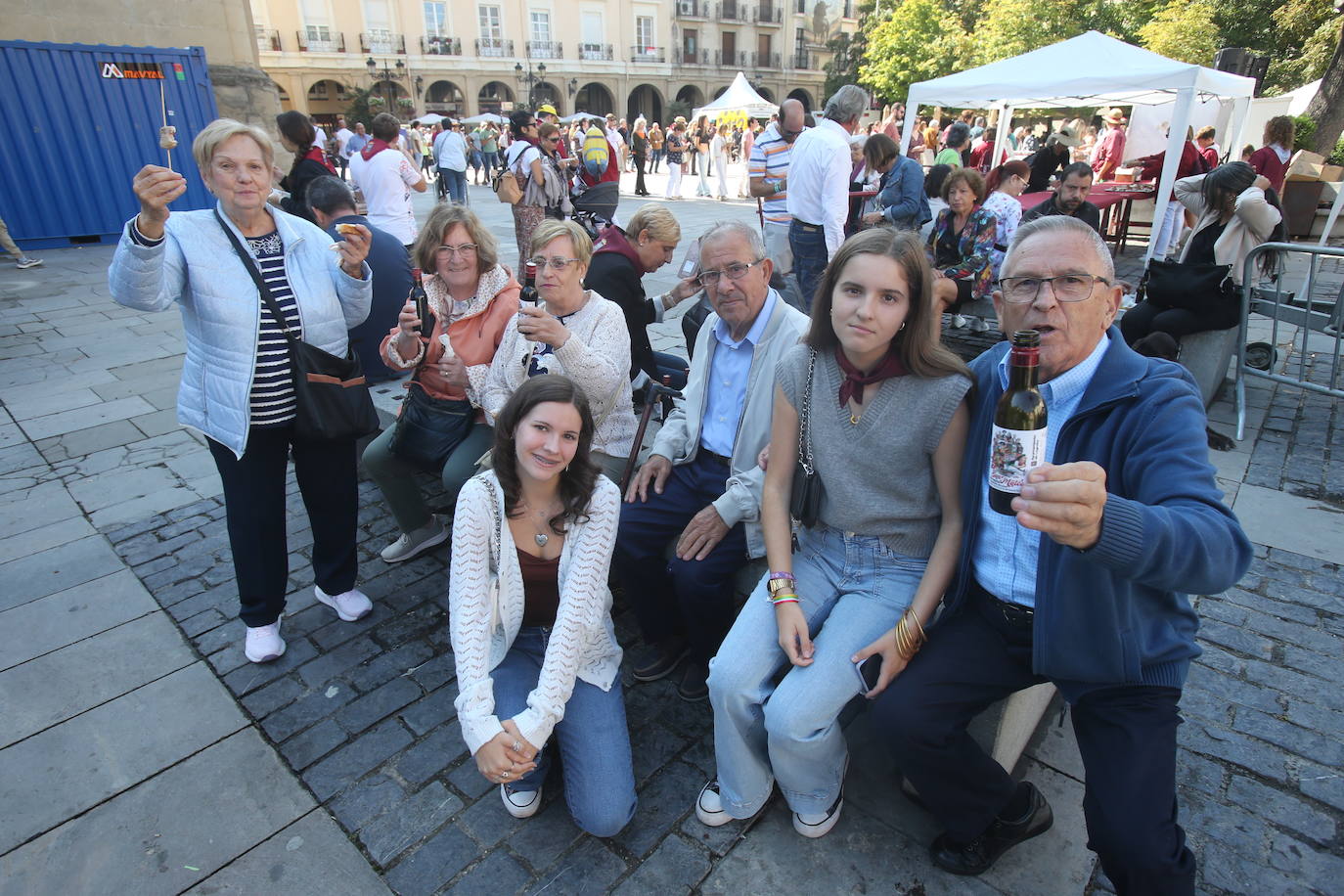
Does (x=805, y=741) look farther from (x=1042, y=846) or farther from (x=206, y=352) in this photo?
(x=206, y=352)

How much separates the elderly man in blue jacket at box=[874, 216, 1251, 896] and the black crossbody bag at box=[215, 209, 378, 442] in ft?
7.23

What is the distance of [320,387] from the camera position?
285 cm

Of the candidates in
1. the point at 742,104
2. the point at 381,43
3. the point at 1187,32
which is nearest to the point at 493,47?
the point at 381,43

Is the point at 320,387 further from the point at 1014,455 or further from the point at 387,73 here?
the point at 387,73

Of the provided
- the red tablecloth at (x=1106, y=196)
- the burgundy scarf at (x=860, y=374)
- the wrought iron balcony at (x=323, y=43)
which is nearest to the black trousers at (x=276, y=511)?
the burgundy scarf at (x=860, y=374)

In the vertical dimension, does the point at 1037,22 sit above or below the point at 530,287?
above

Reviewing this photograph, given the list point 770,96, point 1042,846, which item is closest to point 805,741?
point 1042,846

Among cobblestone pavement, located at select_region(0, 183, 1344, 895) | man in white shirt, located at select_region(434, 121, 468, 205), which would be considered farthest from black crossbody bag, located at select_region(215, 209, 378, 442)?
man in white shirt, located at select_region(434, 121, 468, 205)

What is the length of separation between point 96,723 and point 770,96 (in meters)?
60.8

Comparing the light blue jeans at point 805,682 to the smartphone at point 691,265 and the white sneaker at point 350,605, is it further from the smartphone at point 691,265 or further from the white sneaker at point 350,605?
the white sneaker at point 350,605

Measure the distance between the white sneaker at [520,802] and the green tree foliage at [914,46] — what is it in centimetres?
3670

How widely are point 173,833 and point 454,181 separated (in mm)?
13059

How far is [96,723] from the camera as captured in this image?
9.06ft

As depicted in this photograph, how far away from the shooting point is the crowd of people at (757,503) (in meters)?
1.75
